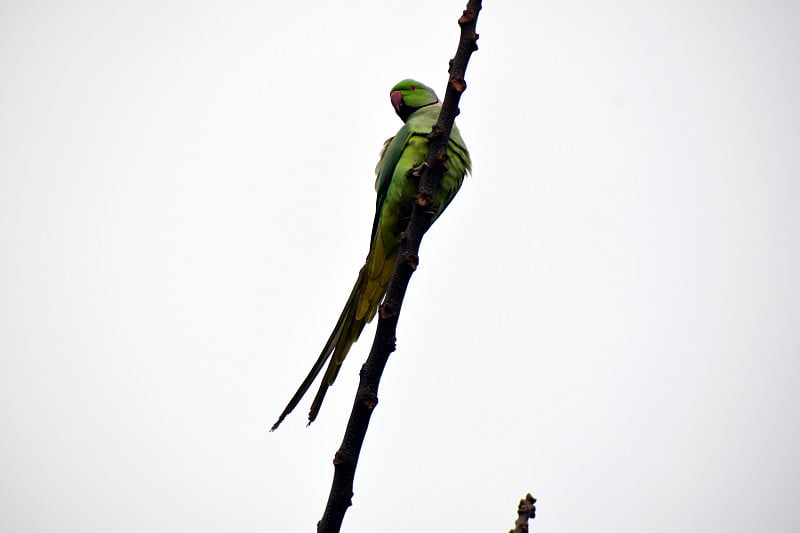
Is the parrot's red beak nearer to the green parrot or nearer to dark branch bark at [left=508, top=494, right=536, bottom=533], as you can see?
the green parrot

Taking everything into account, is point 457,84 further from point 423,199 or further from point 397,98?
point 397,98

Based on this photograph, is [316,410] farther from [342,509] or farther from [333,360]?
[342,509]

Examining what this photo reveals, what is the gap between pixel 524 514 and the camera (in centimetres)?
144

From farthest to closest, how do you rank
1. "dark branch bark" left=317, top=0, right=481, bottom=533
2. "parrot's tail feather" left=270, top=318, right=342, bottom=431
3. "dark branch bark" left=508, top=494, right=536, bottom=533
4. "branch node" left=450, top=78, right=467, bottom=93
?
"parrot's tail feather" left=270, top=318, right=342, bottom=431 → "branch node" left=450, top=78, right=467, bottom=93 → "dark branch bark" left=317, top=0, right=481, bottom=533 → "dark branch bark" left=508, top=494, right=536, bottom=533

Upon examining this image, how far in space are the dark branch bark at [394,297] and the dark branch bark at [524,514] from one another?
49 cm

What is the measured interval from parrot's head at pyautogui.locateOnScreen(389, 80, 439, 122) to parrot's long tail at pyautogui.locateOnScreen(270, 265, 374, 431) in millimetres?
1354

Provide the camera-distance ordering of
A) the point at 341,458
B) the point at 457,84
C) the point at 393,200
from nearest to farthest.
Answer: the point at 341,458
the point at 457,84
the point at 393,200

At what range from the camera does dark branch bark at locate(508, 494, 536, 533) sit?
1.41 metres

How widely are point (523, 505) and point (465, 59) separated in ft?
4.49

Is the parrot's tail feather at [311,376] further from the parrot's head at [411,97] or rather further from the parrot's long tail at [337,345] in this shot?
the parrot's head at [411,97]

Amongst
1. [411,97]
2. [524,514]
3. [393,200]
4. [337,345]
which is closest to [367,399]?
[524,514]

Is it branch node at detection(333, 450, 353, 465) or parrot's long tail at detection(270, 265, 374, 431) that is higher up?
parrot's long tail at detection(270, 265, 374, 431)

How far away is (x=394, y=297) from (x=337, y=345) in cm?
83

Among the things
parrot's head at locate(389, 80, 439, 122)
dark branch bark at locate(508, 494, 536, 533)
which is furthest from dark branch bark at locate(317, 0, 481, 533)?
parrot's head at locate(389, 80, 439, 122)
